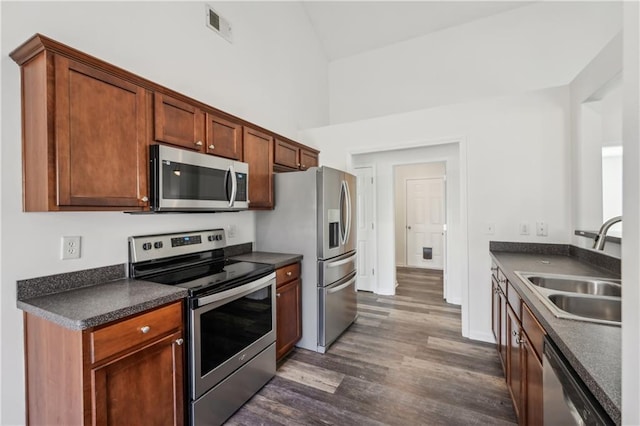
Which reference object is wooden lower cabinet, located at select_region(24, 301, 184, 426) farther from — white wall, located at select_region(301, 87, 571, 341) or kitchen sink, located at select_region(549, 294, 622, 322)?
white wall, located at select_region(301, 87, 571, 341)

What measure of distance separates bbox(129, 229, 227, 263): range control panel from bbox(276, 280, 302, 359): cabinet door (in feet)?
2.31

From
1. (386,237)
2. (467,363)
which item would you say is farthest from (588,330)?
(386,237)

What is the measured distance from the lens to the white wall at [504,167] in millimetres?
2602

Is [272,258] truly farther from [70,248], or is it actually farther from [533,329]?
[533,329]

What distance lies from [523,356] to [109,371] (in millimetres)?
1991

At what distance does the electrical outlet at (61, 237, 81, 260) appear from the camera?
1559mm

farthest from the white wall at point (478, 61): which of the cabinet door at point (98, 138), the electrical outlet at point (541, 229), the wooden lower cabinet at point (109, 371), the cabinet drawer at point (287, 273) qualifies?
the wooden lower cabinet at point (109, 371)

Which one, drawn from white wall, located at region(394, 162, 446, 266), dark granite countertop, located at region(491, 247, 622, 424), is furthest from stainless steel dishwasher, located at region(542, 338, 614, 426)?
white wall, located at region(394, 162, 446, 266)

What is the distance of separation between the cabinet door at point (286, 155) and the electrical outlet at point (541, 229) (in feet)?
8.23

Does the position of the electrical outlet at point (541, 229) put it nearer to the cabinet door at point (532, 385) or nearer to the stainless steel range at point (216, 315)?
the cabinet door at point (532, 385)

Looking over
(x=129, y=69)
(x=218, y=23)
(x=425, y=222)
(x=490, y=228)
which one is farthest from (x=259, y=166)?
(x=425, y=222)

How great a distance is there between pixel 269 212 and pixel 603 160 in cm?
309

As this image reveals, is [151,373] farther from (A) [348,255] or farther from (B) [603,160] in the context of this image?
(B) [603,160]

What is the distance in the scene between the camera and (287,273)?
249 cm
